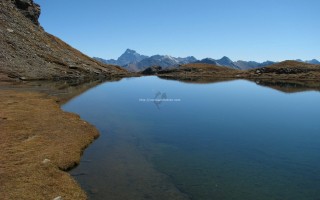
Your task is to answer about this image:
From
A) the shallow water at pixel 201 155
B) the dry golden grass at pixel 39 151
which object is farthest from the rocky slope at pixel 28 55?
the dry golden grass at pixel 39 151

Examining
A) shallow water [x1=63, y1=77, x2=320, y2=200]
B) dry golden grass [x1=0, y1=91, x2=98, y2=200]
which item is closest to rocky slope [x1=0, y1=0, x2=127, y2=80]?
shallow water [x1=63, y1=77, x2=320, y2=200]

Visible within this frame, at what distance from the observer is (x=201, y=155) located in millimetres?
38438

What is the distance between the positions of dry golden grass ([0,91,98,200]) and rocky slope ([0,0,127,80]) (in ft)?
259

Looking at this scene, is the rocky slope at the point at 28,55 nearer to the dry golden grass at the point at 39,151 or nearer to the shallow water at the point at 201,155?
the shallow water at the point at 201,155

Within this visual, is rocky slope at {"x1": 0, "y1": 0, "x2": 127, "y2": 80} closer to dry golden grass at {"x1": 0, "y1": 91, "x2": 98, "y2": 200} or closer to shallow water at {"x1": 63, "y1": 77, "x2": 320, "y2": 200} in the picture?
shallow water at {"x1": 63, "y1": 77, "x2": 320, "y2": 200}

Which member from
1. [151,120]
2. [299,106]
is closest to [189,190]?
[151,120]

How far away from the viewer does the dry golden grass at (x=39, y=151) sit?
83.6 feet

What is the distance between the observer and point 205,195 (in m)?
27.2

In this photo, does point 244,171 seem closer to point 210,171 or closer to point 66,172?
point 210,171

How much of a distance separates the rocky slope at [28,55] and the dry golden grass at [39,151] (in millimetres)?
79071

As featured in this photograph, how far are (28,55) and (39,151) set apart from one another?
124 meters

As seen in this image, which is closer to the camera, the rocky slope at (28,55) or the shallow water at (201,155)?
the shallow water at (201,155)

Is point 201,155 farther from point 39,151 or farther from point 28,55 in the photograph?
point 28,55

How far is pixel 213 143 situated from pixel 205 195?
17.6 m
